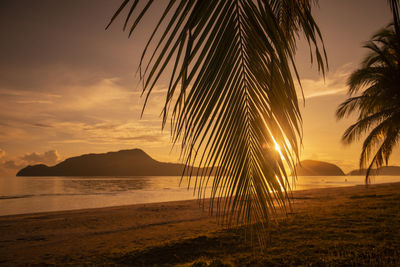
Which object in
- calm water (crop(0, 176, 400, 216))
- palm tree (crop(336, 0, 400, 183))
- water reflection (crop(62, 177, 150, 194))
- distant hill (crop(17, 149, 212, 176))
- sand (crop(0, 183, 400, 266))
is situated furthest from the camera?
distant hill (crop(17, 149, 212, 176))

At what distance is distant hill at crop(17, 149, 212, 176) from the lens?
149325 millimetres

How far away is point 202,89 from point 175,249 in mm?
4670

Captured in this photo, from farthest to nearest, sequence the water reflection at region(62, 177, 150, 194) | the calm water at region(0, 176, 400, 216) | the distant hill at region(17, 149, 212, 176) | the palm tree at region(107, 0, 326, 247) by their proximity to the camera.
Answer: the distant hill at region(17, 149, 212, 176) → the water reflection at region(62, 177, 150, 194) → the calm water at region(0, 176, 400, 216) → the palm tree at region(107, 0, 326, 247)

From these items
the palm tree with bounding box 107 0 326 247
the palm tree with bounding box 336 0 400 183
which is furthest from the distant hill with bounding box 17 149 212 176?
the palm tree with bounding box 107 0 326 247

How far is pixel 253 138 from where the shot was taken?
49.6 inches

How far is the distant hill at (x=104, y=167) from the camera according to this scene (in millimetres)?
149325

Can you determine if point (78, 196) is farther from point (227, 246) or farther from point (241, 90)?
point (241, 90)

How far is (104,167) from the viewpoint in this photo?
520ft

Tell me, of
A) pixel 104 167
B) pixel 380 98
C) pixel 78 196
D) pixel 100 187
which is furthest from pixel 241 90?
pixel 104 167

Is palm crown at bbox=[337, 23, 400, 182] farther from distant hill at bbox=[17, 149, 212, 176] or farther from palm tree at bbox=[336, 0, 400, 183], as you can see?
distant hill at bbox=[17, 149, 212, 176]

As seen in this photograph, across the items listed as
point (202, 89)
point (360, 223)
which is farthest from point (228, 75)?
point (360, 223)

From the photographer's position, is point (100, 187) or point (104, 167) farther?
point (104, 167)

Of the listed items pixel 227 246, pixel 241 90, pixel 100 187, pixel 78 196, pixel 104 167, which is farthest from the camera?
pixel 104 167

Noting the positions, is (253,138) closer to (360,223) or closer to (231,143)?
(231,143)
